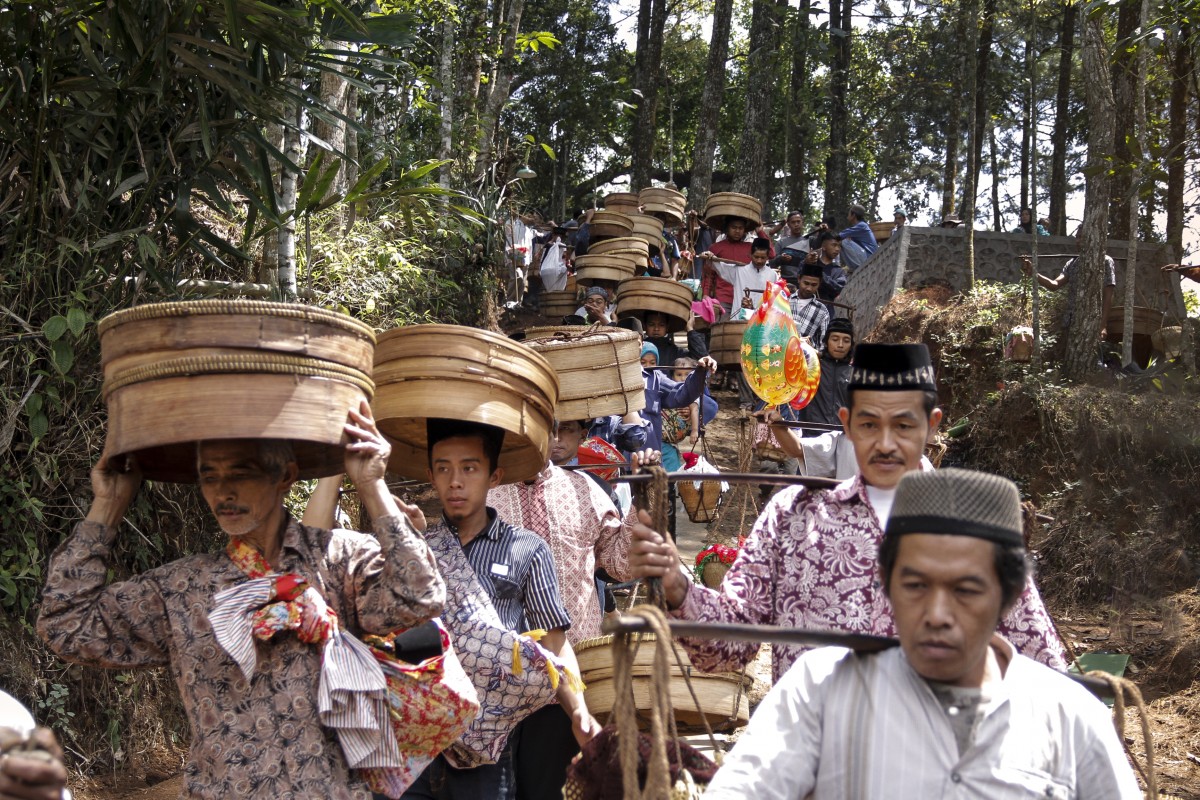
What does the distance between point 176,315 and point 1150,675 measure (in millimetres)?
6560

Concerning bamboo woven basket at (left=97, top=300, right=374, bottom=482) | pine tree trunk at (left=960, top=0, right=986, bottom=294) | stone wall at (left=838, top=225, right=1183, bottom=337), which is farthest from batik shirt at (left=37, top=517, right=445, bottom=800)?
stone wall at (left=838, top=225, right=1183, bottom=337)

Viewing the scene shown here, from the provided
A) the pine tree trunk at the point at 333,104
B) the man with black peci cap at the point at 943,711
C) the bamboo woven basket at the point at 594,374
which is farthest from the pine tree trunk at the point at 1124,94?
the man with black peci cap at the point at 943,711

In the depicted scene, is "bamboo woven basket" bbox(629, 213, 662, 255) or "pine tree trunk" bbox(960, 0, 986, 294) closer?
"pine tree trunk" bbox(960, 0, 986, 294)

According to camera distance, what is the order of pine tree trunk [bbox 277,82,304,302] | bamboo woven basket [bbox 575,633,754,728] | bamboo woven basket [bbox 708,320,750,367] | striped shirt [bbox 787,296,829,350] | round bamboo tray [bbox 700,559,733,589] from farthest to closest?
bamboo woven basket [bbox 708,320,750,367], striped shirt [bbox 787,296,829,350], round bamboo tray [bbox 700,559,733,589], pine tree trunk [bbox 277,82,304,302], bamboo woven basket [bbox 575,633,754,728]

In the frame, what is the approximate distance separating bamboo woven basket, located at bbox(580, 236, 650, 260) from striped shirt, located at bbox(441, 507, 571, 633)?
1100cm

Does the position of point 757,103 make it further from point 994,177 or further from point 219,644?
point 219,644

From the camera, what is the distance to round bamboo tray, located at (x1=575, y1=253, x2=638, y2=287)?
1428cm

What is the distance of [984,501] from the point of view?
212 centimetres

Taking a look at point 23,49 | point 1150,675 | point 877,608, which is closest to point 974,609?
point 877,608

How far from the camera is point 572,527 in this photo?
480 cm

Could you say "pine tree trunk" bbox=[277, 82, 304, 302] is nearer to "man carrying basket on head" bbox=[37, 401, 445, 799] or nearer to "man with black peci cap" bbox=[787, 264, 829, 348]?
"man carrying basket on head" bbox=[37, 401, 445, 799]

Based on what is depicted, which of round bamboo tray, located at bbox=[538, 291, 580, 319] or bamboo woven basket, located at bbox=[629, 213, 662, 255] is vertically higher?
bamboo woven basket, located at bbox=[629, 213, 662, 255]

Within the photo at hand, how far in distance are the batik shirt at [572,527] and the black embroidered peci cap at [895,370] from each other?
5.72ft

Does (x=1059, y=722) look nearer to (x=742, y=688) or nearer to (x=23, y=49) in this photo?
(x=742, y=688)
